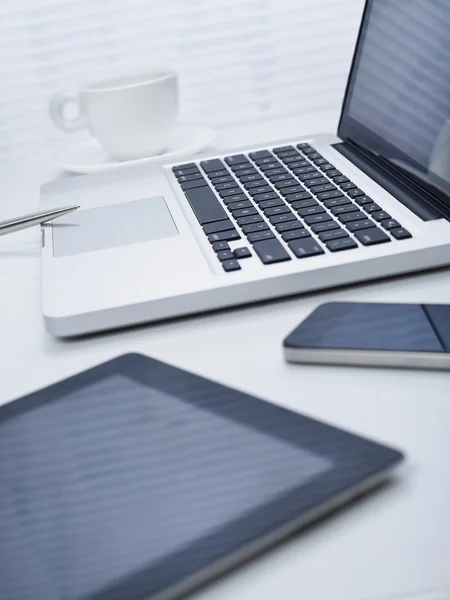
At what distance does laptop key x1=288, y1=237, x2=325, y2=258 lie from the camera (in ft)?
1.71

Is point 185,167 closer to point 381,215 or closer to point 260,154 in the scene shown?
point 260,154

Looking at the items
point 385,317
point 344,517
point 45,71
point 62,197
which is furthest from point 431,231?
point 45,71

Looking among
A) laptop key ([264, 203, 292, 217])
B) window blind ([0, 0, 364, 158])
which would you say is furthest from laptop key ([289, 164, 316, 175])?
window blind ([0, 0, 364, 158])

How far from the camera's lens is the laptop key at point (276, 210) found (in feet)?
1.97

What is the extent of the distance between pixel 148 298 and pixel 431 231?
20 centimetres

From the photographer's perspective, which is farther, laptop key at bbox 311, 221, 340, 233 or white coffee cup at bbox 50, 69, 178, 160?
white coffee cup at bbox 50, 69, 178, 160

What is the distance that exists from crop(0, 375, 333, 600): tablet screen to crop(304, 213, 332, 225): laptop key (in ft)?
0.71

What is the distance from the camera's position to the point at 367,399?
396mm

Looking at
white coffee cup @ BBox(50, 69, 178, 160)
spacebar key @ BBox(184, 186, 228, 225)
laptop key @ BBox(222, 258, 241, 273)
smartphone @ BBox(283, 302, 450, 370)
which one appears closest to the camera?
smartphone @ BBox(283, 302, 450, 370)

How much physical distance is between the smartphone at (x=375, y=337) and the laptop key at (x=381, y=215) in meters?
0.12

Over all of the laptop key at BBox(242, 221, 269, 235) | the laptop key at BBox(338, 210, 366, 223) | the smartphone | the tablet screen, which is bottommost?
the tablet screen

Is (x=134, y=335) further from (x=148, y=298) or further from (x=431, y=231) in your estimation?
(x=431, y=231)

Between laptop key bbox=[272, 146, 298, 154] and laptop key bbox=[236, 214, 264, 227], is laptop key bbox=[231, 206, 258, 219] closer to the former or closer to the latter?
laptop key bbox=[236, 214, 264, 227]

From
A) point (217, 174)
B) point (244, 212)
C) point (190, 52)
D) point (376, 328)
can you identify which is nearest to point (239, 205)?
point (244, 212)
